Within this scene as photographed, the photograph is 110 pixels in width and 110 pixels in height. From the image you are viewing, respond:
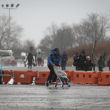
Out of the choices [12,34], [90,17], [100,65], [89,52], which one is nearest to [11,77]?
[100,65]

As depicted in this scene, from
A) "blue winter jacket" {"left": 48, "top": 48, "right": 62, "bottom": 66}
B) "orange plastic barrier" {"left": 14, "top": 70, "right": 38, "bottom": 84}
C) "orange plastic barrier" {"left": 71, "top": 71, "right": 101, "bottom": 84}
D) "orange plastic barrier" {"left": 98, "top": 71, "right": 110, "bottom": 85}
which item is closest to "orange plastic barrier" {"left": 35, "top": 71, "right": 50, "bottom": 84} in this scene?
"orange plastic barrier" {"left": 14, "top": 70, "right": 38, "bottom": 84}

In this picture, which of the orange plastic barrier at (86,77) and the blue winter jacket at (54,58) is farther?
the orange plastic barrier at (86,77)

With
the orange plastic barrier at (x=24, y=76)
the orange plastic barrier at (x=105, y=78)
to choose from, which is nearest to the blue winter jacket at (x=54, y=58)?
the orange plastic barrier at (x=24, y=76)

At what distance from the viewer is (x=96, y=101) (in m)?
8.96

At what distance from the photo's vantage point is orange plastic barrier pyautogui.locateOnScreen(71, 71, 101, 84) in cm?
1605

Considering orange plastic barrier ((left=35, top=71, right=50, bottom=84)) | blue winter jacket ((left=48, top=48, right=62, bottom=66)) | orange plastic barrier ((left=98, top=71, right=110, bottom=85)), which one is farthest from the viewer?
orange plastic barrier ((left=35, top=71, right=50, bottom=84))

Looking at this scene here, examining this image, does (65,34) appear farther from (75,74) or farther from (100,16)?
Result: (75,74)

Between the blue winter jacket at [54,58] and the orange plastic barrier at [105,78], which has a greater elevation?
the blue winter jacket at [54,58]

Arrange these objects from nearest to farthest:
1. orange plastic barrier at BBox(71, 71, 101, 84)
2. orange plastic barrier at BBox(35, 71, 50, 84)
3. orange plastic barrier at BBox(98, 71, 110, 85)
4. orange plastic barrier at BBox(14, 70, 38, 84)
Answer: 1. orange plastic barrier at BBox(98, 71, 110, 85)
2. orange plastic barrier at BBox(71, 71, 101, 84)
3. orange plastic barrier at BBox(35, 71, 50, 84)
4. orange plastic barrier at BBox(14, 70, 38, 84)

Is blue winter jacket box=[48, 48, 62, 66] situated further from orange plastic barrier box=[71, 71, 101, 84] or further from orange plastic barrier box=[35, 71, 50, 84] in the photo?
orange plastic barrier box=[71, 71, 101, 84]

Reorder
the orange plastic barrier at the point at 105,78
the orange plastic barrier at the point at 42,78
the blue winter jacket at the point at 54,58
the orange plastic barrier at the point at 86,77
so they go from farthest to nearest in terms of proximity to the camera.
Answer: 1. the orange plastic barrier at the point at 42,78
2. the orange plastic barrier at the point at 86,77
3. the orange plastic barrier at the point at 105,78
4. the blue winter jacket at the point at 54,58

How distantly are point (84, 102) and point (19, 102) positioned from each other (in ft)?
4.88

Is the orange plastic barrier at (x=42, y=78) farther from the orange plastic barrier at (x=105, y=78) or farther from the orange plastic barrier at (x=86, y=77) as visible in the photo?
the orange plastic barrier at (x=105, y=78)

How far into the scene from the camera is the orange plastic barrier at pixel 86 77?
16.0 m
